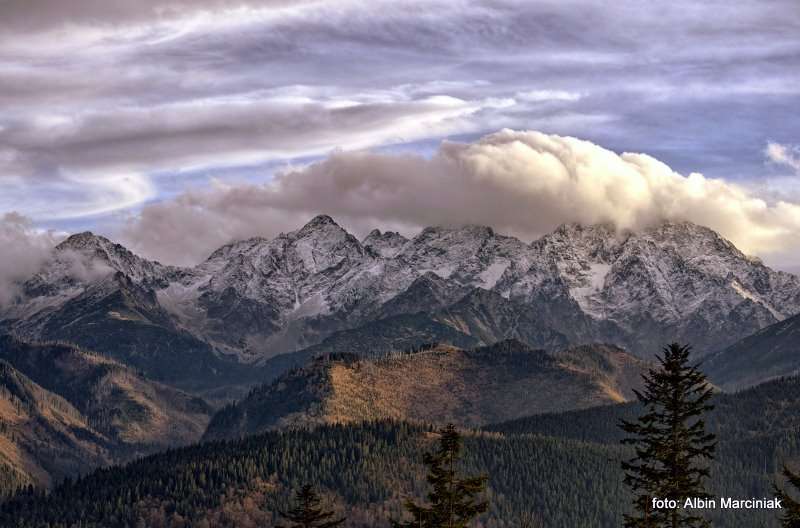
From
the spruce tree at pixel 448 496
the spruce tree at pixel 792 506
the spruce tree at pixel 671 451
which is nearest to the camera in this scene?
the spruce tree at pixel 792 506

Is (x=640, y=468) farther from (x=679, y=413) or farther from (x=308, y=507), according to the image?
(x=308, y=507)

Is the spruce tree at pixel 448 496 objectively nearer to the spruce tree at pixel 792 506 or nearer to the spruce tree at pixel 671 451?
the spruce tree at pixel 671 451

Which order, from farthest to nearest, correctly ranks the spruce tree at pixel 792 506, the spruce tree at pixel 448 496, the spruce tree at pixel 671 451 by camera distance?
the spruce tree at pixel 448 496
the spruce tree at pixel 671 451
the spruce tree at pixel 792 506

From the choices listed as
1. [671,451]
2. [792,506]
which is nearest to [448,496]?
[671,451]

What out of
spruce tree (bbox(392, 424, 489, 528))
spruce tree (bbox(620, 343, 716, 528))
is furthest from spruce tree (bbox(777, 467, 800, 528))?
spruce tree (bbox(392, 424, 489, 528))

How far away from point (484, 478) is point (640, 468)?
40.2 feet

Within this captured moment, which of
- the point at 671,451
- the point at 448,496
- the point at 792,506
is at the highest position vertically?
the point at 671,451

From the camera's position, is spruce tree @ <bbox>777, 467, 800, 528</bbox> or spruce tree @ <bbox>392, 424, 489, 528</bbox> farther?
spruce tree @ <bbox>392, 424, 489, 528</bbox>

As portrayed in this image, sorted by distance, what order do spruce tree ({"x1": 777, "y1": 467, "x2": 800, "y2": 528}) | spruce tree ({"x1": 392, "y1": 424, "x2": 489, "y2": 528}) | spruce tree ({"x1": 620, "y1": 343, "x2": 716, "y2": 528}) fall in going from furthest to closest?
spruce tree ({"x1": 392, "y1": 424, "x2": 489, "y2": 528}), spruce tree ({"x1": 620, "y1": 343, "x2": 716, "y2": 528}), spruce tree ({"x1": 777, "y1": 467, "x2": 800, "y2": 528})

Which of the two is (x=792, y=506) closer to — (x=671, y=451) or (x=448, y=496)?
(x=671, y=451)

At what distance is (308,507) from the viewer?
108750 mm

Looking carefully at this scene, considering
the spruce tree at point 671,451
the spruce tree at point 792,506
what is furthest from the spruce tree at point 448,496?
the spruce tree at point 792,506

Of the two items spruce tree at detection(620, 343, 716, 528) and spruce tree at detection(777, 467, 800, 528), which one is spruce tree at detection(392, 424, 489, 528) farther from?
spruce tree at detection(777, 467, 800, 528)

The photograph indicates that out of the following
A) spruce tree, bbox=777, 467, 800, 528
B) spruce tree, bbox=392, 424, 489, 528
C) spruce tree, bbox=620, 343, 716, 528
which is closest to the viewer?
spruce tree, bbox=777, 467, 800, 528
